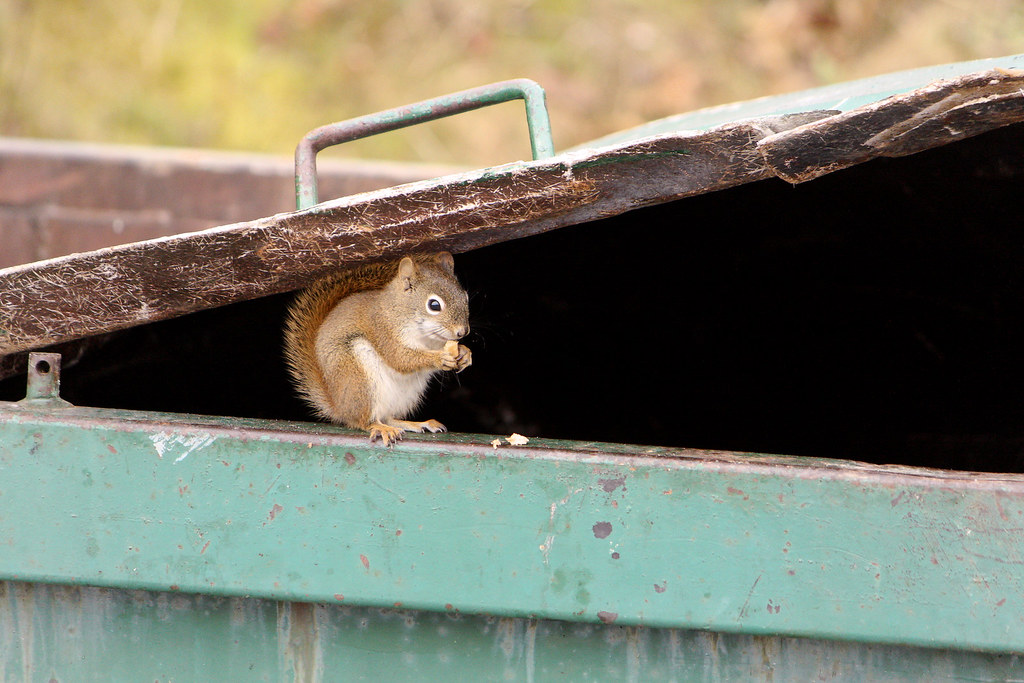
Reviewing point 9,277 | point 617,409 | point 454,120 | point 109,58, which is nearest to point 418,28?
point 454,120

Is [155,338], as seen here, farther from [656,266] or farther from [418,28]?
[418,28]

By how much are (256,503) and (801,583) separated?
77cm

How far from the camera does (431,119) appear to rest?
1.66 metres

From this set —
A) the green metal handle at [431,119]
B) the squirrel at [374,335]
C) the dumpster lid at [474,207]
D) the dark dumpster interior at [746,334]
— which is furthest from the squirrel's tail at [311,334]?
the dumpster lid at [474,207]

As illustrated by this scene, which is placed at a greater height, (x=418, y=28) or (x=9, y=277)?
(x=418, y=28)

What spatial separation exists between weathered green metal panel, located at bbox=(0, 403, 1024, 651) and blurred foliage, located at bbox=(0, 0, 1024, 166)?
5.38m

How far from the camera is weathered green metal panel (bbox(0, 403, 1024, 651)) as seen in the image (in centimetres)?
122

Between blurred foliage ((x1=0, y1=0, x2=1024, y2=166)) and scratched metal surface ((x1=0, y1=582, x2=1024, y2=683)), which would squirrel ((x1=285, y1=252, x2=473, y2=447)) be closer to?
scratched metal surface ((x1=0, y1=582, x2=1024, y2=683))

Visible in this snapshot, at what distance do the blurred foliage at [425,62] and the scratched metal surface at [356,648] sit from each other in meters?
5.41

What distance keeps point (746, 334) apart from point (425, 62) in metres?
5.16

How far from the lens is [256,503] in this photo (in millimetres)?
1277

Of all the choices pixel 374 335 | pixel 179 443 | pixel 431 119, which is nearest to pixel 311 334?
pixel 374 335

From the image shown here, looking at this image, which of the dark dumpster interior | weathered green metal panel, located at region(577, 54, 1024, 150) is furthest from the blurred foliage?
the dark dumpster interior

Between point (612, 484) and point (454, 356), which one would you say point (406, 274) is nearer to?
→ point (454, 356)
